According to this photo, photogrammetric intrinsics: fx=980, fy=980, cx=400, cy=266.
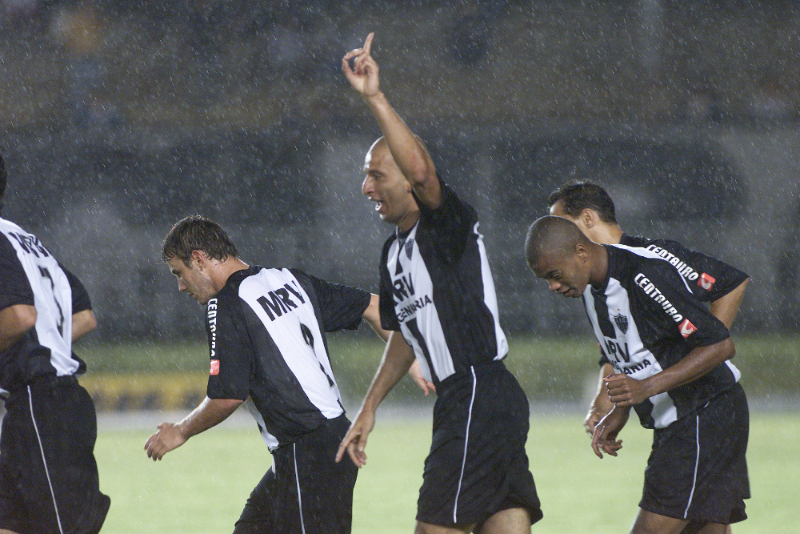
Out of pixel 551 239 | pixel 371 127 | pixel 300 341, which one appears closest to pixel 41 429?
pixel 300 341

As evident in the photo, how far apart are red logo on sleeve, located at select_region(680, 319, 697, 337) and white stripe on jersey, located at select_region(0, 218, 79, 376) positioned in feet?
7.09

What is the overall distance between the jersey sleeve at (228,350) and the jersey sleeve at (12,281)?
1.98ft

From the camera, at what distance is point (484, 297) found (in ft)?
10.3

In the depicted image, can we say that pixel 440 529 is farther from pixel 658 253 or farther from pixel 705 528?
pixel 658 253

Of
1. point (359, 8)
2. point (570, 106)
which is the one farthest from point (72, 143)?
point (570, 106)

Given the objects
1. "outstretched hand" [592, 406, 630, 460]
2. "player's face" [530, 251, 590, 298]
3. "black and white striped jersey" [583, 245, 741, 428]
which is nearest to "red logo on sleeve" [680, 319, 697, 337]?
"black and white striped jersey" [583, 245, 741, 428]

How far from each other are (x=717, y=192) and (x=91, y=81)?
13.2 m

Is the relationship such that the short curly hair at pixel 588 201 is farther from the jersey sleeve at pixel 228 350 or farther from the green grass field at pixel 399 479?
the green grass field at pixel 399 479

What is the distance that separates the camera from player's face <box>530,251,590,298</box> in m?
3.23

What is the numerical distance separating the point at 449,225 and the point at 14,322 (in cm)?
145

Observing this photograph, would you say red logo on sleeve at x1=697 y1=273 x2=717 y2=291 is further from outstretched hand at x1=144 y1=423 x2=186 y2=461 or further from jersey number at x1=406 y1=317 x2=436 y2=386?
outstretched hand at x1=144 y1=423 x2=186 y2=461

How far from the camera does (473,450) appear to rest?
10.1 ft

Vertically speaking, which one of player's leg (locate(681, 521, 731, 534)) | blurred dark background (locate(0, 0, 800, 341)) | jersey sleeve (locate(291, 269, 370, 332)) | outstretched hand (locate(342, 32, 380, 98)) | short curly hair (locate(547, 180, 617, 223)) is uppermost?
blurred dark background (locate(0, 0, 800, 341))

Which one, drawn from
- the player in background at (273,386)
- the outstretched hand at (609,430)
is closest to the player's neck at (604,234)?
the outstretched hand at (609,430)
